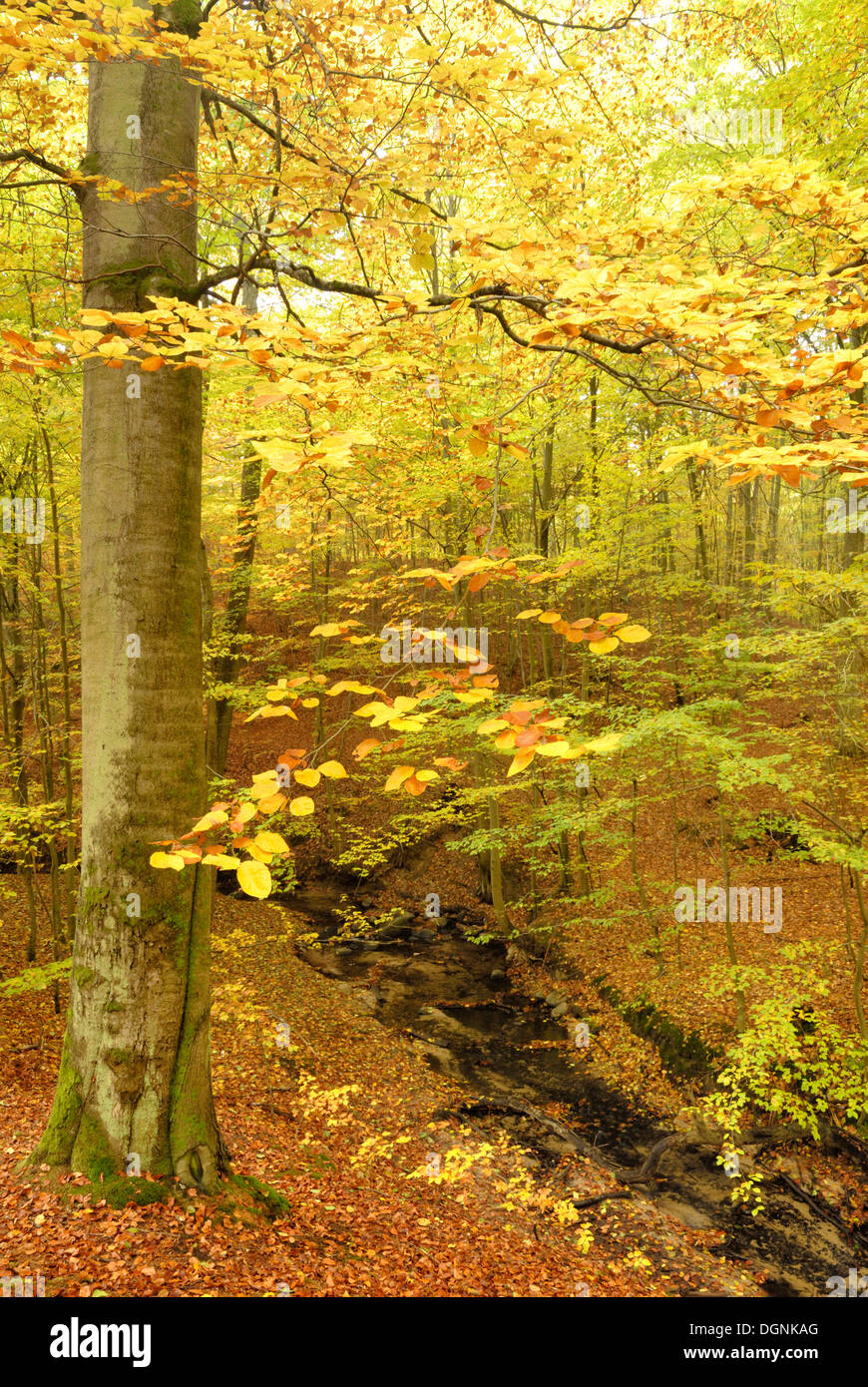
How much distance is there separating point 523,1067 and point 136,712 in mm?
7221

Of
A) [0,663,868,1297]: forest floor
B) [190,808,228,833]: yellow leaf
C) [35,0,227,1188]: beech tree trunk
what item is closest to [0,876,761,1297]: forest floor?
[0,663,868,1297]: forest floor

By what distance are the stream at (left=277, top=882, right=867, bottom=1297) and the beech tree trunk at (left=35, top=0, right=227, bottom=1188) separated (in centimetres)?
452

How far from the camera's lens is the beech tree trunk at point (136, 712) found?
10.4 feet

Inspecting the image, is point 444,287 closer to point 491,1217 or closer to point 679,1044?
point 679,1044

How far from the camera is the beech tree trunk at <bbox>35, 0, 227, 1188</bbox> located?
318cm

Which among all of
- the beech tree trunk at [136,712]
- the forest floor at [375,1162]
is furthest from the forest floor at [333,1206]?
the beech tree trunk at [136,712]

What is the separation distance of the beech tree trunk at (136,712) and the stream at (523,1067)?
4.52 m

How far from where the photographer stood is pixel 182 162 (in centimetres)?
343

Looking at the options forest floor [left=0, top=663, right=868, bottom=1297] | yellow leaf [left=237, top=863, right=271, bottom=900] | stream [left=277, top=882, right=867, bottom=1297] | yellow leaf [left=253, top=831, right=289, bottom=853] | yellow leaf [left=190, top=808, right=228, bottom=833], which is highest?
yellow leaf [left=190, top=808, right=228, bottom=833]

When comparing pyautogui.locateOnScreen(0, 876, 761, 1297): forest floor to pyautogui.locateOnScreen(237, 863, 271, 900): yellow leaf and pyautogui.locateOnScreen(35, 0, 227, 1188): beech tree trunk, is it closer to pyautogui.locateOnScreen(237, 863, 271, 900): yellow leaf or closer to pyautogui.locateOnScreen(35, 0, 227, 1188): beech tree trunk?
pyautogui.locateOnScreen(35, 0, 227, 1188): beech tree trunk

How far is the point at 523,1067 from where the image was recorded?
830 centimetres

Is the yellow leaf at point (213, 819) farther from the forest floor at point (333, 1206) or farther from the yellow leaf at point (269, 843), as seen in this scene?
the forest floor at point (333, 1206)
